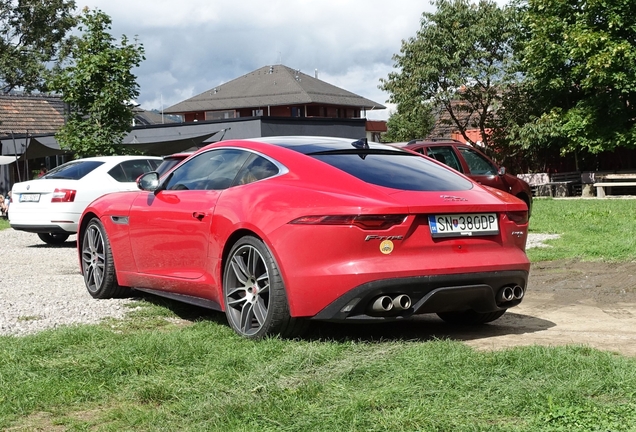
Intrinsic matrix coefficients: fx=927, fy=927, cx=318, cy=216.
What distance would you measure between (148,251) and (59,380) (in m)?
2.55

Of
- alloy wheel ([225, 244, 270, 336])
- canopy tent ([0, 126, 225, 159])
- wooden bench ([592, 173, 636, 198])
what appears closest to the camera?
alloy wheel ([225, 244, 270, 336])

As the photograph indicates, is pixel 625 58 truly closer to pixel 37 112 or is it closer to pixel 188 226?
pixel 188 226

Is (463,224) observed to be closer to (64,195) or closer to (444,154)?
(64,195)

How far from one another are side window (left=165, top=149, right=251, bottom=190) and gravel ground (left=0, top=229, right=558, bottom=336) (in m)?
1.18

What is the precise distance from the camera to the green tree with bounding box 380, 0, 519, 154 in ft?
135

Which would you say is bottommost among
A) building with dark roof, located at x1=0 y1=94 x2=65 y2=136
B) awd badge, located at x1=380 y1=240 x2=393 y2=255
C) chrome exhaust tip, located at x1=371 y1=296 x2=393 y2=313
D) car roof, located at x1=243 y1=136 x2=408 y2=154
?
chrome exhaust tip, located at x1=371 y1=296 x2=393 y2=313

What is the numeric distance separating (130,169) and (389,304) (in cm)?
1064

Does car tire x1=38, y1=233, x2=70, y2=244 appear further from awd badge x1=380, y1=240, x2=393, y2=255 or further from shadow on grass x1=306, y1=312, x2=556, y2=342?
awd badge x1=380, y1=240, x2=393, y2=255

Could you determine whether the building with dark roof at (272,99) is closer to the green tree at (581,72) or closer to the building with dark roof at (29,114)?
the building with dark roof at (29,114)

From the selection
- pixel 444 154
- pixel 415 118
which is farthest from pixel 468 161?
pixel 415 118

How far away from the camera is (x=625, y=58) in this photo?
32500 millimetres

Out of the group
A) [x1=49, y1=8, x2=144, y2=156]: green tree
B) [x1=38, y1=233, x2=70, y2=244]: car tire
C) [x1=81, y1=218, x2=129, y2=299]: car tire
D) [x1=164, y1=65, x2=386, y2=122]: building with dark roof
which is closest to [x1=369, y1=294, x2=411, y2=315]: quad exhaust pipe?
[x1=81, y1=218, x2=129, y2=299]: car tire

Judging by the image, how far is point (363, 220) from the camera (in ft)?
18.2

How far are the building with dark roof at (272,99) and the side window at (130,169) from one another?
59.9 m
